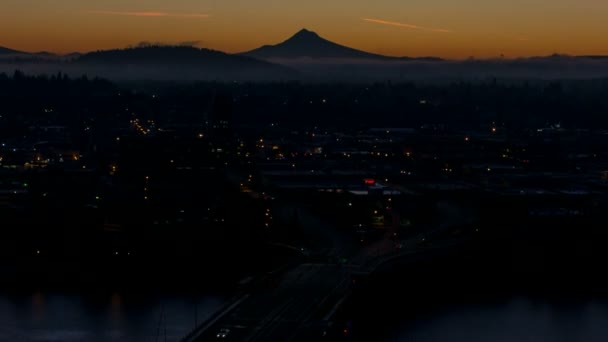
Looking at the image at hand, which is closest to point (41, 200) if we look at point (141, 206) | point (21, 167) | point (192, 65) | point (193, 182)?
point (141, 206)

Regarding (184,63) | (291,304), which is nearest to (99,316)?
(291,304)

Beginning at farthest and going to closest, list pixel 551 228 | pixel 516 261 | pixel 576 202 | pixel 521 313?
pixel 576 202, pixel 551 228, pixel 516 261, pixel 521 313

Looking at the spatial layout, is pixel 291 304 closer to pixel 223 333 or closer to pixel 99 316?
pixel 223 333

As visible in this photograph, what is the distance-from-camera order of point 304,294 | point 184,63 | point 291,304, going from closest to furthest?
point 291,304, point 304,294, point 184,63

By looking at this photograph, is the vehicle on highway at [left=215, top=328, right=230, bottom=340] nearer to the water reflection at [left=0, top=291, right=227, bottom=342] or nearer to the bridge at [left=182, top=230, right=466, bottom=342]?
the bridge at [left=182, top=230, right=466, bottom=342]

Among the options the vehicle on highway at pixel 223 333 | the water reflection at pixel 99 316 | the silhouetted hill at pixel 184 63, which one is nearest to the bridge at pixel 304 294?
the vehicle on highway at pixel 223 333

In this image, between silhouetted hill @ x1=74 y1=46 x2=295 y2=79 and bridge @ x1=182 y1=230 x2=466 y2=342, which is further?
silhouetted hill @ x1=74 y1=46 x2=295 y2=79

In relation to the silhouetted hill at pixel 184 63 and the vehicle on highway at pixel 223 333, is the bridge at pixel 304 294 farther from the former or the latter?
the silhouetted hill at pixel 184 63

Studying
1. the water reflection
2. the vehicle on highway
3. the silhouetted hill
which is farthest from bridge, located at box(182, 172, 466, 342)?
the silhouetted hill

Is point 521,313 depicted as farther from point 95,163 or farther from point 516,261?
point 95,163
